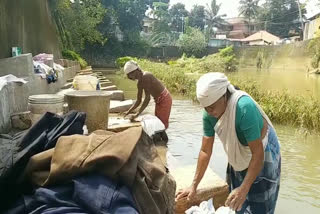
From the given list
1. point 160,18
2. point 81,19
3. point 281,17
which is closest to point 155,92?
point 81,19

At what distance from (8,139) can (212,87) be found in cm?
118

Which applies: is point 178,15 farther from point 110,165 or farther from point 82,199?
point 82,199

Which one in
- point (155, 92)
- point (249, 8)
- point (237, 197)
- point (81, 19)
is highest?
point (249, 8)

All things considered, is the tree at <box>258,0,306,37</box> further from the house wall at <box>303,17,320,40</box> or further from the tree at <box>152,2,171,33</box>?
the tree at <box>152,2,171,33</box>

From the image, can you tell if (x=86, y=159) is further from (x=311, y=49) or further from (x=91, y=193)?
(x=311, y=49)

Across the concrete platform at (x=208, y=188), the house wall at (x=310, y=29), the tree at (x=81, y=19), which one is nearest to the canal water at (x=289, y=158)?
the concrete platform at (x=208, y=188)

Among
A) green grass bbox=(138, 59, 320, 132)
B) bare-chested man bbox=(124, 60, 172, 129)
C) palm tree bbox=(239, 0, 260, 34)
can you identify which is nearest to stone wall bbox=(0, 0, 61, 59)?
bare-chested man bbox=(124, 60, 172, 129)

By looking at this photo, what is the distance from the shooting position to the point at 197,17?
61406mm

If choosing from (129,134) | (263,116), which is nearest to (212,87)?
(263,116)

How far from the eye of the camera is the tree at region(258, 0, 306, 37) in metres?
51.8

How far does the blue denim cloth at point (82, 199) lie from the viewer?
120 cm

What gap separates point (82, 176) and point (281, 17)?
186ft

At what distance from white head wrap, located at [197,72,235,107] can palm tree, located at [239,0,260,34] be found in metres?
56.6

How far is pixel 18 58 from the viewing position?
4.56 metres
